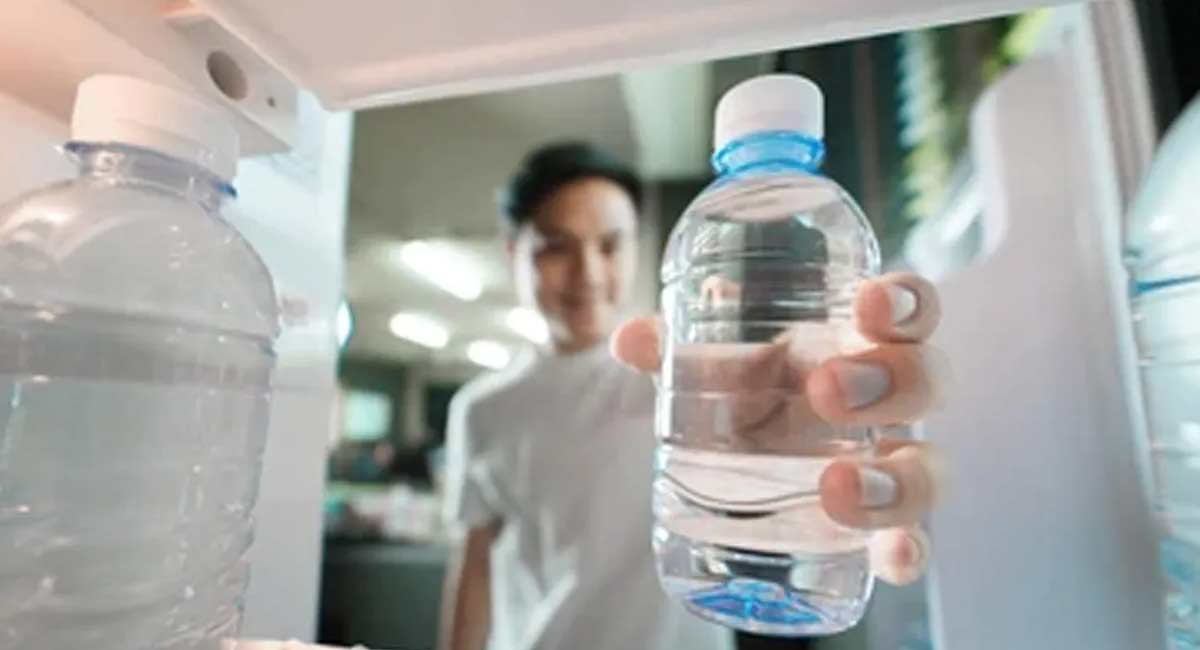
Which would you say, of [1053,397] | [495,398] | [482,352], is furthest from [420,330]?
[1053,397]

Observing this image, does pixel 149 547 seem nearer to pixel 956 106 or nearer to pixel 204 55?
pixel 204 55

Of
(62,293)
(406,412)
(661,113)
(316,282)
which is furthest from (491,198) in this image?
(62,293)

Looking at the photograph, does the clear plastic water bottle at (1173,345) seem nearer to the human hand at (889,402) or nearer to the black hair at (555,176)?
the human hand at (889,402)

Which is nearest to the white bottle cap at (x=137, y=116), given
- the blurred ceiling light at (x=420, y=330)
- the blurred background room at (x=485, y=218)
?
the blurred background room at (x=485, y=218)

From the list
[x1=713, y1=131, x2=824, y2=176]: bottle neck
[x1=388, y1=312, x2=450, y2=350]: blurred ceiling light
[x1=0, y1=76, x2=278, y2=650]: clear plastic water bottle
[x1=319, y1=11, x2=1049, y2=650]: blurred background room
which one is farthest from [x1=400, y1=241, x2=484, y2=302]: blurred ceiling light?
[x1=713, y1=131, x2=824, y2=176]: bottle neck

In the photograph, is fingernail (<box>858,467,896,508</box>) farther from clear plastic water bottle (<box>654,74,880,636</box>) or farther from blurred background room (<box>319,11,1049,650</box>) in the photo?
blurred background room (<box>319,11,1049,650</box>)

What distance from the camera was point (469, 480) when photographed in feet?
4.74

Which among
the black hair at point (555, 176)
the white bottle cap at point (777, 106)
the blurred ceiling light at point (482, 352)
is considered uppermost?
the black hair at point (555, 176)

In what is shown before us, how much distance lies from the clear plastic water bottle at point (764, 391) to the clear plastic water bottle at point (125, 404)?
398mm

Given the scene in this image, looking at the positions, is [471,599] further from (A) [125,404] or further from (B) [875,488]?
(B) [875,488]

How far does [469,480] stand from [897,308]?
122cm

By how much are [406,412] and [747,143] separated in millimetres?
3945

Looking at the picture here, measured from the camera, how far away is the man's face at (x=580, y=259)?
146 centimetres

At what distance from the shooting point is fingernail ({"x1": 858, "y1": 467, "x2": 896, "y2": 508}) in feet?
1.27
